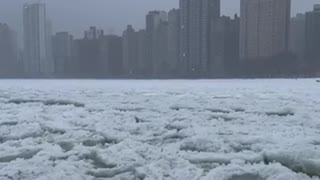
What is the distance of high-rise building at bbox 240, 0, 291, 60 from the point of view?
4994 centimetres

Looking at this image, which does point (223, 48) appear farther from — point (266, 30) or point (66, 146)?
point (66, 146)

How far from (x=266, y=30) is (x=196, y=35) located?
27.8 ft

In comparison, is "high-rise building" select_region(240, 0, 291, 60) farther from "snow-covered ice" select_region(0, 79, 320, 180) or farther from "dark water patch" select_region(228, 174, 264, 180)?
"dark water patch" select_region(228, 174, 264, 180)

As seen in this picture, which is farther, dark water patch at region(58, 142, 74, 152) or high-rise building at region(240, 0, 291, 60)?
high-rise building at region(240, 0, 291, 60)

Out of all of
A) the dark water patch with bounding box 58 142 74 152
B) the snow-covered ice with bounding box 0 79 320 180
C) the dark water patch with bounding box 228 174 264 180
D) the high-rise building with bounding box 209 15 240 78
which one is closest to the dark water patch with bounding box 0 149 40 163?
the snow-covered ice with bounding box 0 79 320 180

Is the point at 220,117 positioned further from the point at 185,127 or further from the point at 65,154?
the point at 65,154

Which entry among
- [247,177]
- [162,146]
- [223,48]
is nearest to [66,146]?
[162,146]

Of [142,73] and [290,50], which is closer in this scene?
[290,50]

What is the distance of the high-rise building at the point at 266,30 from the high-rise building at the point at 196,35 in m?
3.99

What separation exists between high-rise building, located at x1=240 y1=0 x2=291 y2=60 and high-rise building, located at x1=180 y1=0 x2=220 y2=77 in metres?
3.99

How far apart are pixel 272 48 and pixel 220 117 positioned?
44.3 metres

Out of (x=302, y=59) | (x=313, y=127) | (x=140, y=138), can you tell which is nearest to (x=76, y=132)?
(x=140, y=138)

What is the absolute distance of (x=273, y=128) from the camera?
637 cm

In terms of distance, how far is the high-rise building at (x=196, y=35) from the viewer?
53.6 meters
